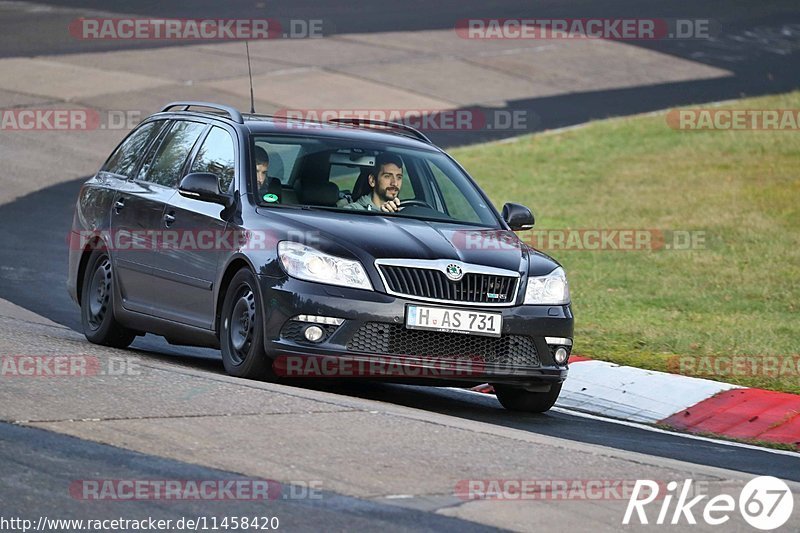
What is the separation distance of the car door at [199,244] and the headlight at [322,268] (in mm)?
646

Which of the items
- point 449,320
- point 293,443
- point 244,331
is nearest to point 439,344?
point 449,320

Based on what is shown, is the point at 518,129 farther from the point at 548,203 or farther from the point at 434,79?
the point at 548,203

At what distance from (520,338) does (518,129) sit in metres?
18.0

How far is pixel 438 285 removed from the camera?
30.6 feet

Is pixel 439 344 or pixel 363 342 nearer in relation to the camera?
pixel 363 342

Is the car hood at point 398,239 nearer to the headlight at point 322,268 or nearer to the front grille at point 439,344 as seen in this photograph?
the headlight at point 322,268

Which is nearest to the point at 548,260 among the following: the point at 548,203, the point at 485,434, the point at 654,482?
the point at 485,434

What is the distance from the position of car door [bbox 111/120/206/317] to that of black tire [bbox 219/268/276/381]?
89 cm

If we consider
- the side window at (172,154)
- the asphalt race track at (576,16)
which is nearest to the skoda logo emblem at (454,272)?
the side window at (172,154)

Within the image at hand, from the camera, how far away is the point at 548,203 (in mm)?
22156

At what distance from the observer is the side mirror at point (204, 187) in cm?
988

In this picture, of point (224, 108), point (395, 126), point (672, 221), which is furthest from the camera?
point (672, 221)

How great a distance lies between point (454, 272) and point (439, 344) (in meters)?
0.43

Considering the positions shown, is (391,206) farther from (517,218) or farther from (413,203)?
(517,218)
